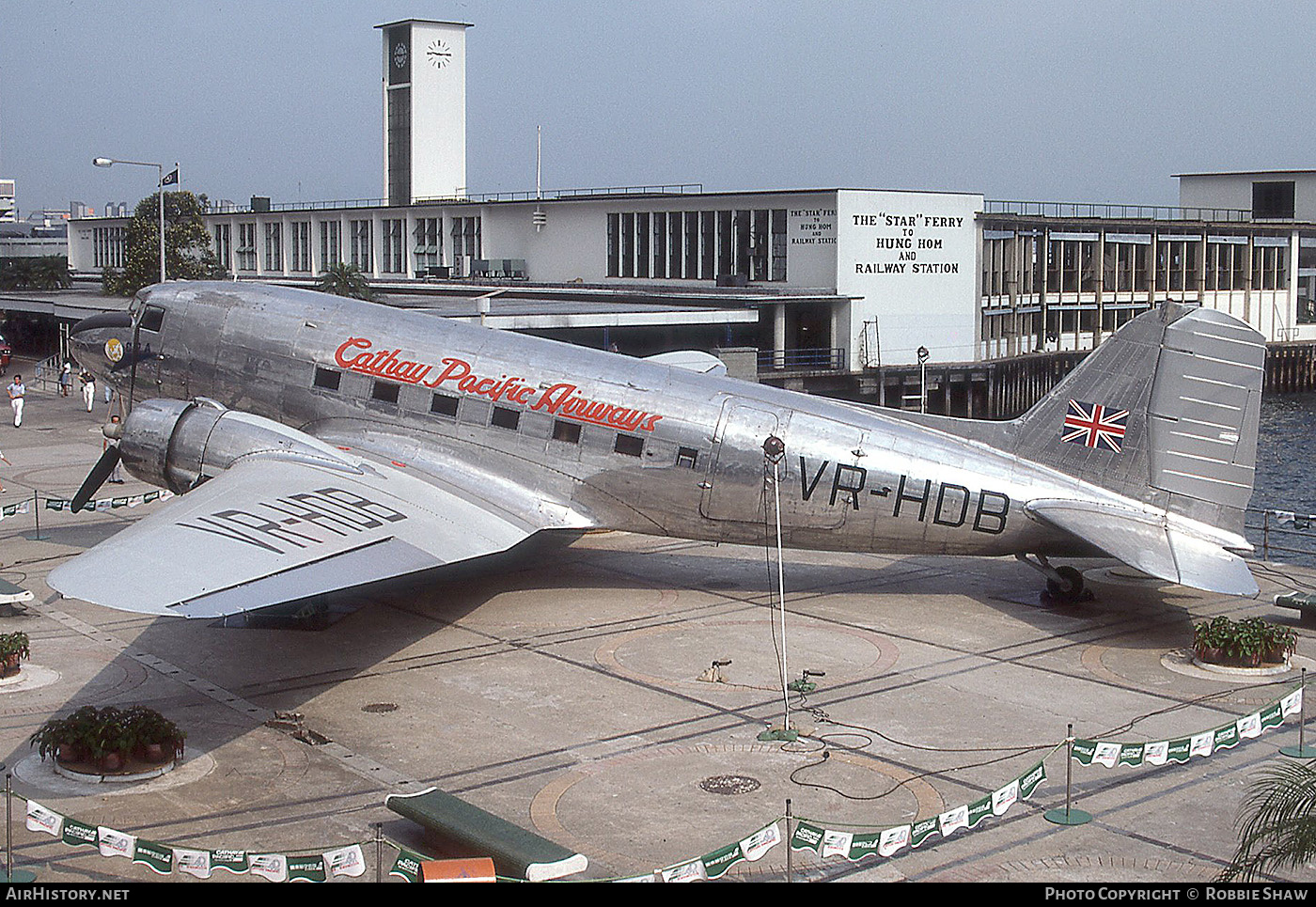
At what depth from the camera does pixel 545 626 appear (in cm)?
2375

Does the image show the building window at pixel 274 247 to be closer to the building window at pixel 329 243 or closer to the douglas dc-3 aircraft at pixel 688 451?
the building window at pixel 329 243

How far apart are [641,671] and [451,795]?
5.99 meters

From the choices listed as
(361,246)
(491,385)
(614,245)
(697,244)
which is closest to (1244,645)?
(491,385)

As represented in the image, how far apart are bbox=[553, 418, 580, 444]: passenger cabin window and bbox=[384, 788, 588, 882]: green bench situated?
35.8 feet

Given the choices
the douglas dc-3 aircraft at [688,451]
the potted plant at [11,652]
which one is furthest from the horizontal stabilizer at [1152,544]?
the potted plant at [11,652]

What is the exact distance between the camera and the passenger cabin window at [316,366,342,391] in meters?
26.0

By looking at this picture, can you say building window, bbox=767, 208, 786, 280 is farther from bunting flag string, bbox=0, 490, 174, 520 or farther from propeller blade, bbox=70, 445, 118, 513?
propeller blade, bbox=70, 445, 118, 513

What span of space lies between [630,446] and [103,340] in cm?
1255

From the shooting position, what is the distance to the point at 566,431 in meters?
24.8

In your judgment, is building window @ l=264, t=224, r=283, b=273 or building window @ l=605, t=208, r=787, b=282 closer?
building window @ l=605, t=208, r=787, b=282

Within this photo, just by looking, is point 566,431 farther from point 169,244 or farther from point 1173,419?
point 169,244

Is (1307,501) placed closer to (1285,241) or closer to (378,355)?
(378,355)

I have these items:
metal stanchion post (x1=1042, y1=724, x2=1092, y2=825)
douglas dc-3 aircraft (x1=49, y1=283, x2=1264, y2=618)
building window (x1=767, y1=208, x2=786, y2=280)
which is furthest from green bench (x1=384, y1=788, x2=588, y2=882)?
building window (x1=767, y1=208, x2=786, y2=280)

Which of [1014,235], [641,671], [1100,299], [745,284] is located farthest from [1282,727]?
[1100,299]
